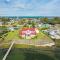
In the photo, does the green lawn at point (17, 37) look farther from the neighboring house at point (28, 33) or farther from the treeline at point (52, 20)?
the treeline at point (52, 20)

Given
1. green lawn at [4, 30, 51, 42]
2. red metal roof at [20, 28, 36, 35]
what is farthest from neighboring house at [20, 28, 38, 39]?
green lawn at [4, 30, 51, 42]

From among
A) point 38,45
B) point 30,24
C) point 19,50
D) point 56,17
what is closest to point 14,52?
point 19,50

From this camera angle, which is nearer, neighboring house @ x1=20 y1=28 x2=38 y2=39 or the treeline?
neighboring house @ x1=20 y1=28 x2=38 y2=39

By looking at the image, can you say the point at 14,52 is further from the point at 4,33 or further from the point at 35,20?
the point at 35,20

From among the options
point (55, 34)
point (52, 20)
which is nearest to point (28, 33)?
point (55, 34)

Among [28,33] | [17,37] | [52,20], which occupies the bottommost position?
[17,37]

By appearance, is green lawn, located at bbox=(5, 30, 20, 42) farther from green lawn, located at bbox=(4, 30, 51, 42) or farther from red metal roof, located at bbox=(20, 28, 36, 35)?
red metal roof, located at bbox=(20, 28, 36, 35)

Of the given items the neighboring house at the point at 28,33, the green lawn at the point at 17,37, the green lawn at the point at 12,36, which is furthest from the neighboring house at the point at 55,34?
the green lawn at the point at 12,36

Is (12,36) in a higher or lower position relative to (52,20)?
lower

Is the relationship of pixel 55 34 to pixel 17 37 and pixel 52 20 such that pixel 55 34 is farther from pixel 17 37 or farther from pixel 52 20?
pixel 17 37
